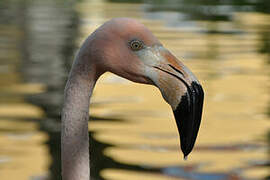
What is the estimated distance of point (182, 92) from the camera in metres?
2.33

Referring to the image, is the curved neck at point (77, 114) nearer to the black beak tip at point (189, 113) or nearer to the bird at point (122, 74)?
the bird at point (122, 74)

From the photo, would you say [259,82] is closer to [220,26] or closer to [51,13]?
[220,26]

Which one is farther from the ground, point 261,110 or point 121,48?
point 121,48

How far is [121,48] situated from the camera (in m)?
2.32

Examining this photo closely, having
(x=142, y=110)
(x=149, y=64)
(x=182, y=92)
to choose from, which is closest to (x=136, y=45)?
(x=149, y=64)

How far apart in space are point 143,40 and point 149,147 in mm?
5295

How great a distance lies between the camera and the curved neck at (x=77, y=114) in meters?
2.34

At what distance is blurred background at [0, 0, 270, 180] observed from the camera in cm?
698

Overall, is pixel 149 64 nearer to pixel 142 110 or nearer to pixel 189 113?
pixel 189 113

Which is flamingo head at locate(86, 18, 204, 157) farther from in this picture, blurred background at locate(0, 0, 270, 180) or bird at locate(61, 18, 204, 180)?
blurred background at locate(0, 0, 270, 180)

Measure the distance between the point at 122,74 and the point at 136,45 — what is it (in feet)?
0.36

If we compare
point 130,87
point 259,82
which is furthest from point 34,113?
point 259,82

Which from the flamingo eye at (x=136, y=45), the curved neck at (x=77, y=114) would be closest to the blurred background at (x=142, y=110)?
the curved neck at (x=77, y=114)

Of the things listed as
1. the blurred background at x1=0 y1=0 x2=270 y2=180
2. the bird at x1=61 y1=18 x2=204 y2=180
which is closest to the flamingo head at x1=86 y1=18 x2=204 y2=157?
the bird at x1=61 y1=18 x2=204 y2=180
